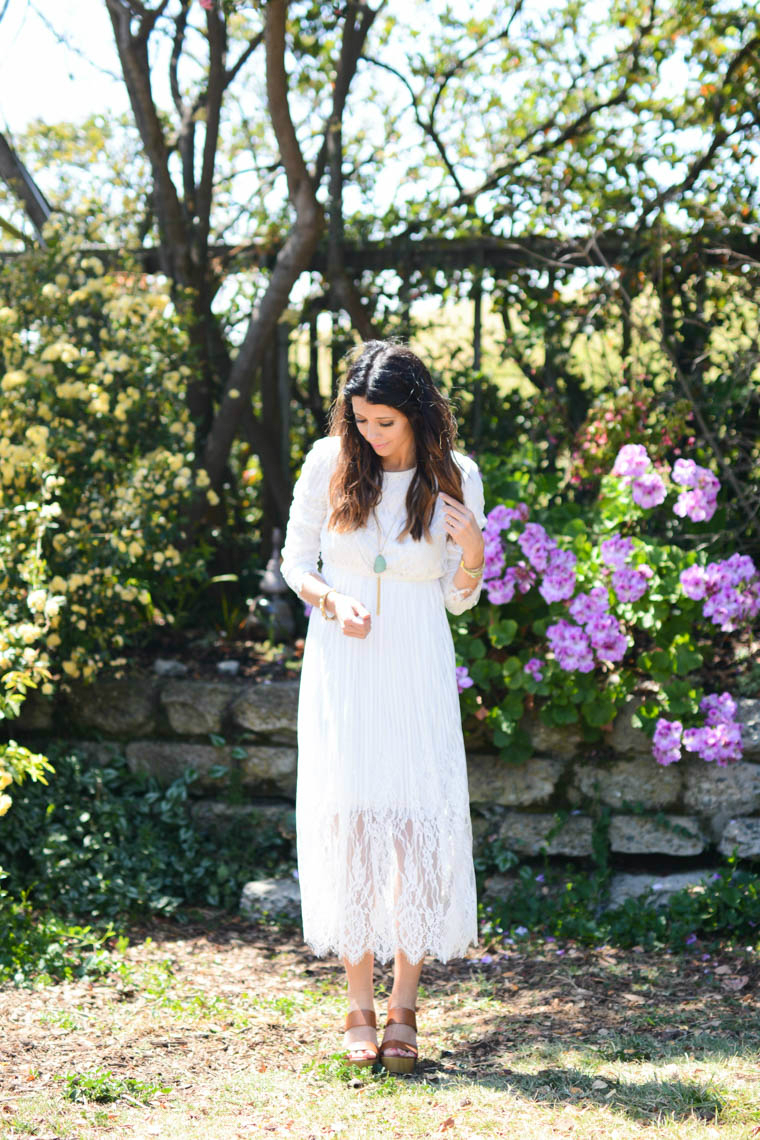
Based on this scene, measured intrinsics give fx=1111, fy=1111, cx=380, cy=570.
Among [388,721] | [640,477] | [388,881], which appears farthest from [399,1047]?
[640,477]

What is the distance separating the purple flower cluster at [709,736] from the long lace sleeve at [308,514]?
1.61 meters

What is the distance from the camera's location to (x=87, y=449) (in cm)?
419

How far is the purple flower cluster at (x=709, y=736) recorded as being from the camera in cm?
369

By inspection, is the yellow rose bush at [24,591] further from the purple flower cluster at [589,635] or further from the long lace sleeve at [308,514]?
the purple flower cluster at [589,635]

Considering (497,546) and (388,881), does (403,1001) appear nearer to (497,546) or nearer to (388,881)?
(388,881)

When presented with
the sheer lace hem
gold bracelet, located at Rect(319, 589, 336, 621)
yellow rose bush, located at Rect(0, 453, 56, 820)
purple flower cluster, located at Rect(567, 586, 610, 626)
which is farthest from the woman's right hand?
purple flower cluster, located at Rect(567, 586, 610, 626)

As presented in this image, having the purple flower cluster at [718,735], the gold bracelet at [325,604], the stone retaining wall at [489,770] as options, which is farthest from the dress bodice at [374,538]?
the stone retaining wall at [489,770]

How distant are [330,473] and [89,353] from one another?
1.91 m

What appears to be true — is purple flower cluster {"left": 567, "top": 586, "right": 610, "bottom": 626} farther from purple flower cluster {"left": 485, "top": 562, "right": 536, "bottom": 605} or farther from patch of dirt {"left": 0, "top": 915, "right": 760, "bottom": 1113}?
patch of dirt {"left": 0, "top": 915, "right": 760, "bottom": 1113}

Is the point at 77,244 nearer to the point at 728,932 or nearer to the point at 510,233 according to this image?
the point at 510,233

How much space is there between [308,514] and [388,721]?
54 centimetres

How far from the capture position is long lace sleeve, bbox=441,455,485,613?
8.93 ft

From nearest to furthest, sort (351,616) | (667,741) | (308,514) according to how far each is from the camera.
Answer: (351,616) < (308,514) < (667,741)

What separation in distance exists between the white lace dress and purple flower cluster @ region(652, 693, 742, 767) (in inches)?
51.0
